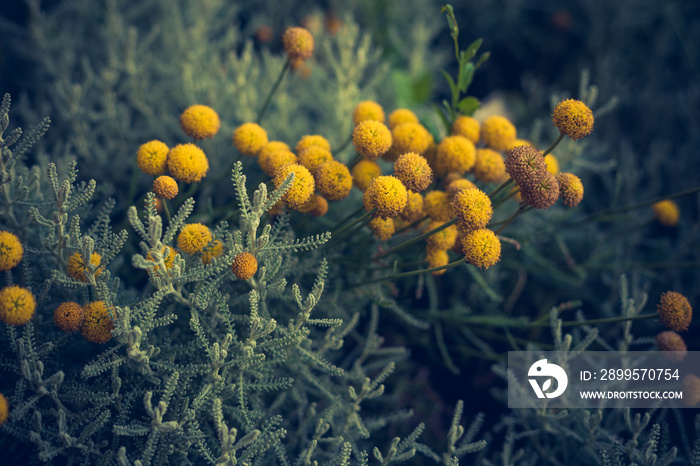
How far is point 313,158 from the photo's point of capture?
142 centimetres

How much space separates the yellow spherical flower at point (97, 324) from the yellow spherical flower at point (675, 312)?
153 cm

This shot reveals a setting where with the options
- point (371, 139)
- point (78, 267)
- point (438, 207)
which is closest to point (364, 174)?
point (371, 139)

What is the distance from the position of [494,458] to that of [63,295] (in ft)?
5.19

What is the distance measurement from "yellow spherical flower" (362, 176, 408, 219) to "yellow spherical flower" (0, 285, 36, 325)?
866mm

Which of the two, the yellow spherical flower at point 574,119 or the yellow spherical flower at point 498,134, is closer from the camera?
the yellow spherical flower at point 574,119

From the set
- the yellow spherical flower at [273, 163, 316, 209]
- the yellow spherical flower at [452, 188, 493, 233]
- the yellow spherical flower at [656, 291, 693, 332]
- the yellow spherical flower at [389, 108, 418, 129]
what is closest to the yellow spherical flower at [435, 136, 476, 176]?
the yellow spherical flower at [389, 108, 418, 129]

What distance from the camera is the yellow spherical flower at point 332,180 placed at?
4.47 feet

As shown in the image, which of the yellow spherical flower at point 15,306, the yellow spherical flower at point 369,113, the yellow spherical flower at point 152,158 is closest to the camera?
the yellow spherical flower at point 15,306

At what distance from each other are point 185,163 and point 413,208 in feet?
2.23

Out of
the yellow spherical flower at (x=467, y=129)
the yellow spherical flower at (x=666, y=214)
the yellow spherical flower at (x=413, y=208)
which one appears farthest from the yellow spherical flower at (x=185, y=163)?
the yellow spherical flower at (x=666, y=214)

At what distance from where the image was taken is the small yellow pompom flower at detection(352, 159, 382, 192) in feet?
4.95

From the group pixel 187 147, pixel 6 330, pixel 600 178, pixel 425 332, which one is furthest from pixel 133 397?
pixel 600 178

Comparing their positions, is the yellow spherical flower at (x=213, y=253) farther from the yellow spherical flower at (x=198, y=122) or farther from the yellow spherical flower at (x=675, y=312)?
the yellow spherical flower at (x=675, y=312)

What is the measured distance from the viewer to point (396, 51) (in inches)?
119
